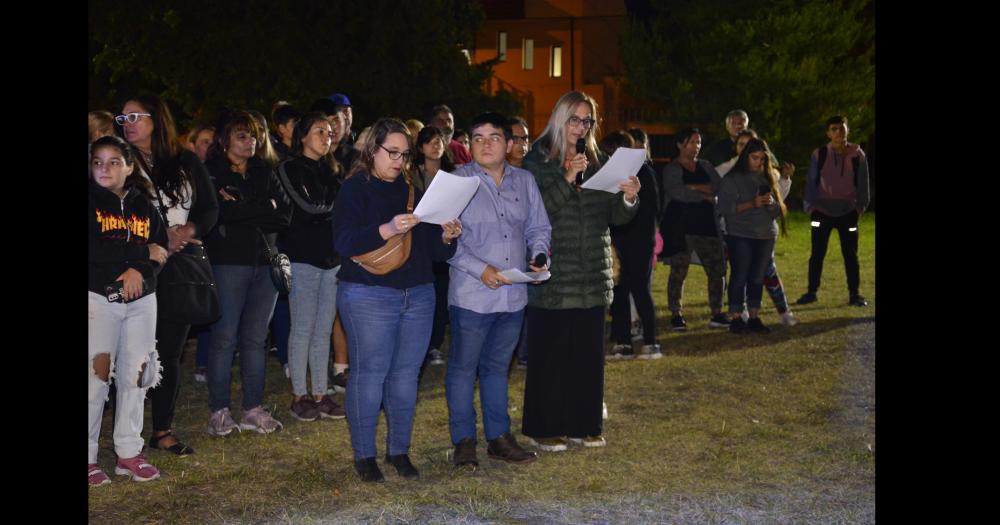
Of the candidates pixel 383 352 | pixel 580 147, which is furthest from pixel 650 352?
pixel 383 352

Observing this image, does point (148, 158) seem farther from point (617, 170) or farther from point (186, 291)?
point (617, 170)

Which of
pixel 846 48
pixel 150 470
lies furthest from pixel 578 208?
pixel 846 48

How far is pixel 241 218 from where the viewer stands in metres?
7.67

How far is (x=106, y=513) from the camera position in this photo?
6215 mm

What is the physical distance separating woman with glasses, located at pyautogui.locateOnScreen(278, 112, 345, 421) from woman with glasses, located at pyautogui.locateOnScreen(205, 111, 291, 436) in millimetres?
201

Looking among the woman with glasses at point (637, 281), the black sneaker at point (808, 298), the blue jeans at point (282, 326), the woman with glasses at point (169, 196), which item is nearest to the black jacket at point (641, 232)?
the woman with glasses at point (637, 281)

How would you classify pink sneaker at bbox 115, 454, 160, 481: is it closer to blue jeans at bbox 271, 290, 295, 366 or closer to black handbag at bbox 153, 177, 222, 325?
black handbag at bbox 153, 177, 222, 325

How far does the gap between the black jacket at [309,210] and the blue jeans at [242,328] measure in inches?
16.2

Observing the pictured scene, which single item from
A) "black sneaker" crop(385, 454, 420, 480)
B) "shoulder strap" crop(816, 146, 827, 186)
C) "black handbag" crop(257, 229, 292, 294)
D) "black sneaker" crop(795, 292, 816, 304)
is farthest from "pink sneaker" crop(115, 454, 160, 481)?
"black sneaker" crop(795, 292, 816, 304)

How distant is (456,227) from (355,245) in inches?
21.6

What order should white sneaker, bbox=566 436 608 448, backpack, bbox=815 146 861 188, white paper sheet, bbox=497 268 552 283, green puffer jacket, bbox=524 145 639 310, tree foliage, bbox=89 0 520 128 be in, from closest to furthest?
white paper sheet, bbox=497 268 552 283 < green puffer jacket, bbox=524 145 639 310 < white sneaker, bbox=566 436 608 448 < backpack, bbox=815 146 861 188 < tree foliage, bbox=89 0 520 128

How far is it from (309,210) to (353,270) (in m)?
1.69

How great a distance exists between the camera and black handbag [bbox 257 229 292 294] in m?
7.78

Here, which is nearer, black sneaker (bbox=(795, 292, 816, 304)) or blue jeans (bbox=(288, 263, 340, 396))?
blue jeans (bbox=(288, 263, 340, 396))
